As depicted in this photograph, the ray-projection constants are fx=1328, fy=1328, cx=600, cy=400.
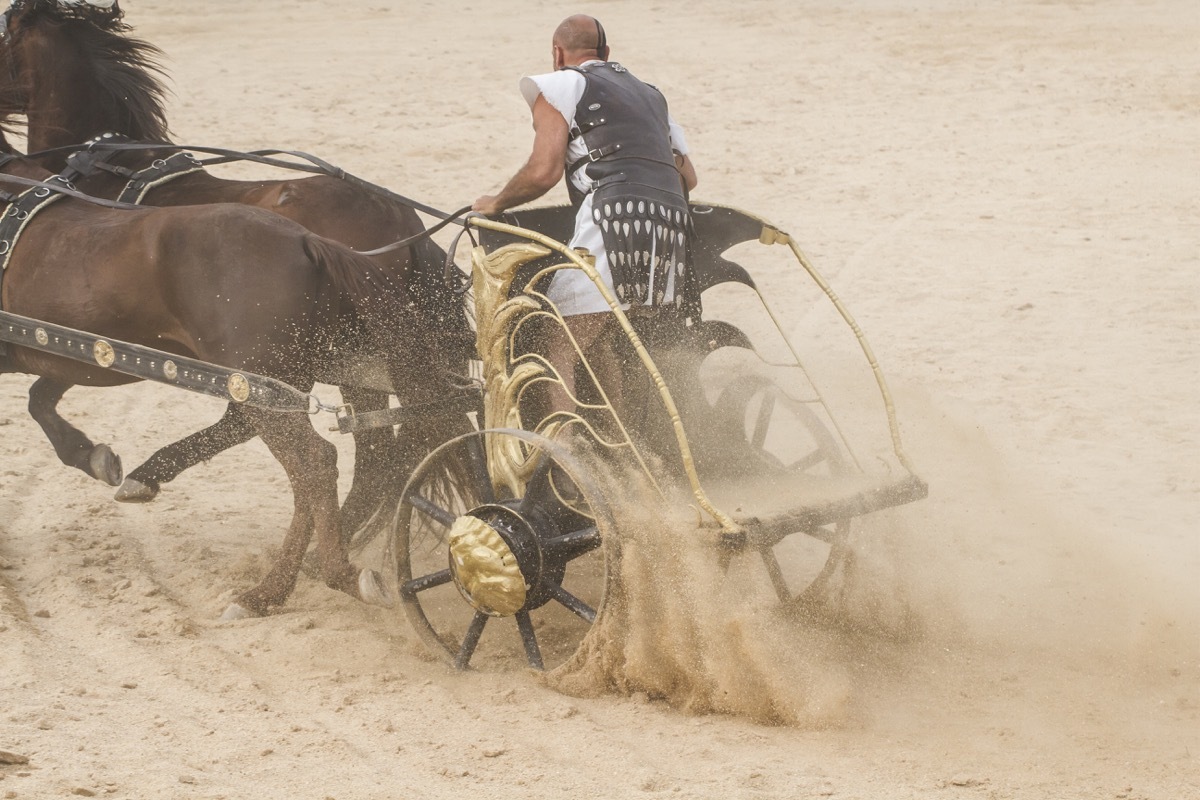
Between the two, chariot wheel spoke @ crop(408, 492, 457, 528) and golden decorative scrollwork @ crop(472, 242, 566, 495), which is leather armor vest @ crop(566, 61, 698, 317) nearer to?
Result: golden decorative scrollwork @ crop(472, 242, 566, 495)

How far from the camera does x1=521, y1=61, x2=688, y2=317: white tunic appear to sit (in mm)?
3641

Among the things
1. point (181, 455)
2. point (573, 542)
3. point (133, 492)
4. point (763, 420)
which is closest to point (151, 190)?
point (181, 455)

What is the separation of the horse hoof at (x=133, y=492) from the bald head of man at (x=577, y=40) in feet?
7.06

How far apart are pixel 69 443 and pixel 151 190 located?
987 mm

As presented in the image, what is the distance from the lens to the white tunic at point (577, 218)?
3641mm

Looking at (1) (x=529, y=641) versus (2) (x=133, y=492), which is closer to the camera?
(1) (x=529, y=641)

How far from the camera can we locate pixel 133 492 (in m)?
4.70

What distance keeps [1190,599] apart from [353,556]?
2831 mm

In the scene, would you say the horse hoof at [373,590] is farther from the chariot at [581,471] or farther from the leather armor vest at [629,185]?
the leather armor vest at [629,185]

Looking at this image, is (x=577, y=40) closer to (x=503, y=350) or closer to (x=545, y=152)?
(x=545, y=152)

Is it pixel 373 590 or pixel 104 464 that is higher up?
pixel 104 464

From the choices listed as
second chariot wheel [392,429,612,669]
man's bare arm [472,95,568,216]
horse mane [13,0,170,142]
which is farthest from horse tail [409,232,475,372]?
horse mane [13,0,170,142]

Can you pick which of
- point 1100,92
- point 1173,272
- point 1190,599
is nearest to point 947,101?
point 1100,92

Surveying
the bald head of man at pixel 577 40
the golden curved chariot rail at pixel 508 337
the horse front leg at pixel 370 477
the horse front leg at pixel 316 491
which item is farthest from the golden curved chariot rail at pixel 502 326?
the horse front leg at pixel 370 477
